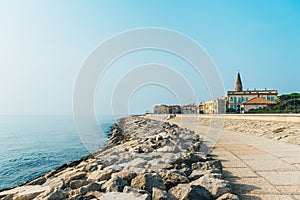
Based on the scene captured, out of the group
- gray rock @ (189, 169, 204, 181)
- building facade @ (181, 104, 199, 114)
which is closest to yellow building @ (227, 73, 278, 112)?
building facade @ (181, 104, 199, 114)

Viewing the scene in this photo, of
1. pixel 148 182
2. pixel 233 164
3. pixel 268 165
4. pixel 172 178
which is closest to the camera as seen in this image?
pixel 148 182

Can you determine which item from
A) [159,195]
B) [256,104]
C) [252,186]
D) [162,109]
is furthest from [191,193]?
[162,109]

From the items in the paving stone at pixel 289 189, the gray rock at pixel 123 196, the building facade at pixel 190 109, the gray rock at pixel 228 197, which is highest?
the building facade at pixel 190 109

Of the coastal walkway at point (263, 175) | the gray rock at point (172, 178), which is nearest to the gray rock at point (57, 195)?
the gray rock at point (172, 178)

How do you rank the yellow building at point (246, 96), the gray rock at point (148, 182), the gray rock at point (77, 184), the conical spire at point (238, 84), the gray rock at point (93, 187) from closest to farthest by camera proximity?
the gray rock at point (148, 182) < the gray rock at point (93, 187) < the gray rock at point (77, 184) < the yellow building at point (246, 96) < the conical spire at point (238, 84)

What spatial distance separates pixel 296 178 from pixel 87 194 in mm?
2604

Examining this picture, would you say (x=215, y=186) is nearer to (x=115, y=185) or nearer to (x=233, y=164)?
(x=115, y=185)

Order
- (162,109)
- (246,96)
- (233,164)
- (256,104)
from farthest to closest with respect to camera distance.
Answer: (162,109) → (246,96) → (256,104) → (233,164)

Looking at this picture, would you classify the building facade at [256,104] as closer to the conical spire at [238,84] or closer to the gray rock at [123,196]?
the conical spire at [238,84]

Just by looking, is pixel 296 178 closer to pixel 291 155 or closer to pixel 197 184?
pixel 197 184

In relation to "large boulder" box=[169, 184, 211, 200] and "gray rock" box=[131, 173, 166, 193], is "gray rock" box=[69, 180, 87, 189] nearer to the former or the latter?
"gray rock" box=[131, 173, 166, 193]

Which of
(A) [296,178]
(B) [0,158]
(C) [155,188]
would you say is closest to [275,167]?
(A) [296,178]

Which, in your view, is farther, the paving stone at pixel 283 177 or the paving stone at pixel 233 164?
the paving stone at pixel 233 164

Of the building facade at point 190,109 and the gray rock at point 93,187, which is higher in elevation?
the building facade at point 190,109
